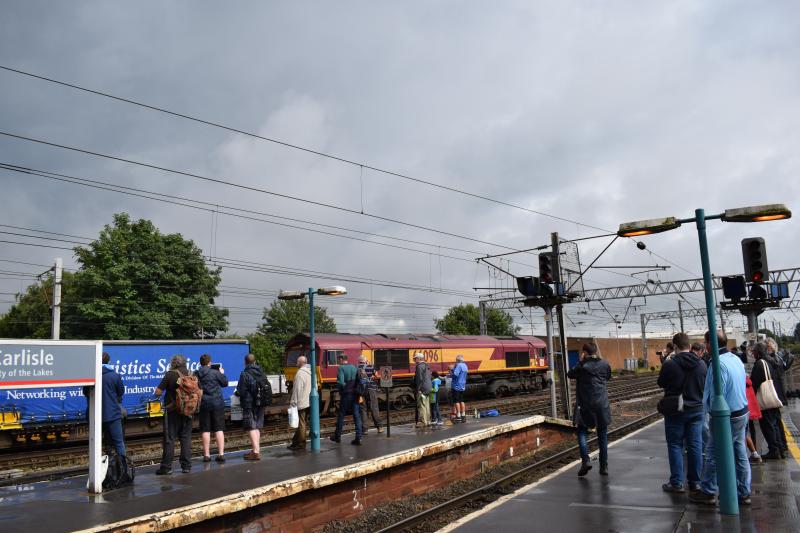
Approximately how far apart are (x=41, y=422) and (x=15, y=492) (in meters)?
10.4

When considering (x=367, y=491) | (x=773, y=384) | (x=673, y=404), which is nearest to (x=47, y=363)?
(x=367, y=491)

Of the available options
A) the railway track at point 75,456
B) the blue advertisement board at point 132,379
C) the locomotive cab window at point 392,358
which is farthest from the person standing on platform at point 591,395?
the locomotive cab window at point 392,358

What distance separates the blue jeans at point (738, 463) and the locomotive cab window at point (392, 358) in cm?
1945

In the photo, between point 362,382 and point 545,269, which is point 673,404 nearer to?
point 362,382

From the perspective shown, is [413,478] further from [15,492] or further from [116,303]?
[116,303]

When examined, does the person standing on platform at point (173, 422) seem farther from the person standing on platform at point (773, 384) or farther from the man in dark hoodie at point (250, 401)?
the person standing on platform at point (773, 384)

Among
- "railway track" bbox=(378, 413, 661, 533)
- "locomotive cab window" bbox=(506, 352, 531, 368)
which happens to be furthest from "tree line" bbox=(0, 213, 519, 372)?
"railway track" bbox=(378, 413, 661, 533)

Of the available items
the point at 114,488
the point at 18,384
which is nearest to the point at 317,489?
the point at 114,488

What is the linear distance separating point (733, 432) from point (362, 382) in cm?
590

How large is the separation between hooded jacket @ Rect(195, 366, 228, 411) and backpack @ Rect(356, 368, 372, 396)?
2.61 m

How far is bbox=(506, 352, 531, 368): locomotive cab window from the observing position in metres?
33.1

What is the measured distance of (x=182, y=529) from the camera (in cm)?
543

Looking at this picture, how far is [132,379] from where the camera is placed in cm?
1792

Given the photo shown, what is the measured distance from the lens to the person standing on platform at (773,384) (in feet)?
29.1
